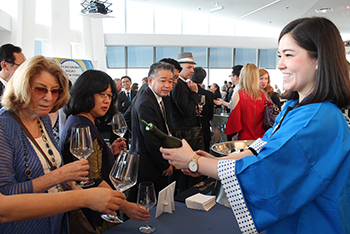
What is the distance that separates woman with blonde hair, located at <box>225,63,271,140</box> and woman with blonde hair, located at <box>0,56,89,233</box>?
224 cm

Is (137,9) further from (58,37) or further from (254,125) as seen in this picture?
(254,125)

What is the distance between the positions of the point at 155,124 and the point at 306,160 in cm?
175

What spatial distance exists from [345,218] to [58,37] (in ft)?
30.1

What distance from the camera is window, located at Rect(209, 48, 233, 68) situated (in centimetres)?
1401

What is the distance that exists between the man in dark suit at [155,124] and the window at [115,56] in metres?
10.7

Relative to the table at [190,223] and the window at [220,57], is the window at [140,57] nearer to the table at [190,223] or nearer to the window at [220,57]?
the window at [220,57]

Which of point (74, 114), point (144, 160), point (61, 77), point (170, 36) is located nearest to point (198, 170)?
point (61, 77)

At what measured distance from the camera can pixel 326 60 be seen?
970 mm

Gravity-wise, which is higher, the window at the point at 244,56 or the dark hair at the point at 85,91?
the window at the point at 244,56

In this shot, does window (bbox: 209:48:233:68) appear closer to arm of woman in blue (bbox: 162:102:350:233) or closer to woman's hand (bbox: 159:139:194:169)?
woman's hand (bbox: 159:139:194:169)

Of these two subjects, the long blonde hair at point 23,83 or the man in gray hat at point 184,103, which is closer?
the long blonde hair at point 23,83

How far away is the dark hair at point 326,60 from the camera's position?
973 millimetres

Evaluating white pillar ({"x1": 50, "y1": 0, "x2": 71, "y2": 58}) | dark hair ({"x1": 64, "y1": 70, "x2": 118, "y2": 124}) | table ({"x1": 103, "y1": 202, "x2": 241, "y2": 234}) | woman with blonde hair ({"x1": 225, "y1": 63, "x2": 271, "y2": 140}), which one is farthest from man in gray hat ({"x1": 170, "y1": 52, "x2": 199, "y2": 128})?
white pillar ({"x1": 50, "y1": 0, "x2": 71, "y2": 58})

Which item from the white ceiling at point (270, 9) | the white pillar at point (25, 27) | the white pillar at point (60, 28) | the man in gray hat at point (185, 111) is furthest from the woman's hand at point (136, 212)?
the white ceiling at point (270, 9)
